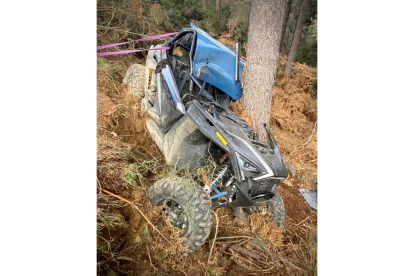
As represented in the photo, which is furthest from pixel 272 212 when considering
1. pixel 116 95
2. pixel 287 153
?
pixel 116 95

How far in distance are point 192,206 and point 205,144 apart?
72 cm

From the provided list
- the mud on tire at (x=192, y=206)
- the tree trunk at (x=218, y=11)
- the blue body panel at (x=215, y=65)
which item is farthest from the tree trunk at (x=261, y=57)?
the tree trunk at (x=218, y=11)

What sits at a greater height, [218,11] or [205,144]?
[218,11]

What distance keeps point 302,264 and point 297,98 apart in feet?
12.3

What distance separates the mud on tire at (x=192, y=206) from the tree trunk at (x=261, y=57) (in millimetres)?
1854

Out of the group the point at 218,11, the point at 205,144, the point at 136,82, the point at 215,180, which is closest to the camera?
the point at 215,180

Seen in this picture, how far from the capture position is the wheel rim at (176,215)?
7.30 ft

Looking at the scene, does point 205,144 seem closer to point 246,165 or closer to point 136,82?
point 246,165

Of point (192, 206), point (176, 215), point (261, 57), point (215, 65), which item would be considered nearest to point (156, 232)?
point (176, 215)

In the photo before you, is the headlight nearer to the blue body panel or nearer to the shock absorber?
the shock absorber

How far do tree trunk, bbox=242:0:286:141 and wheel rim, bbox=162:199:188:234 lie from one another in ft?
6.33

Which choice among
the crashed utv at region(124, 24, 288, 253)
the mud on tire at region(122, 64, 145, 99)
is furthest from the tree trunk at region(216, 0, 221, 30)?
the mud on tire at region(122, 64, 145, 99)

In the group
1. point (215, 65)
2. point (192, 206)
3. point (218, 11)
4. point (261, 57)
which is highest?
point (218, 11)

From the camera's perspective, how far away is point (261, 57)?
3334 millimetres
